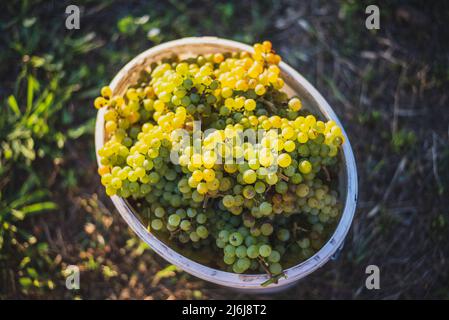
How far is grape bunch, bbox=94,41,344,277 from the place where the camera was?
1271mm

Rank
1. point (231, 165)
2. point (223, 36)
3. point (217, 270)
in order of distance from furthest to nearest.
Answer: point (223, 36)
point (217, 270)
point (231, 165)

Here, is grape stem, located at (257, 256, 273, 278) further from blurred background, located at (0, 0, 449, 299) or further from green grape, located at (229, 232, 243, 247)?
blurred background, located at (0, 0, 449, 299)

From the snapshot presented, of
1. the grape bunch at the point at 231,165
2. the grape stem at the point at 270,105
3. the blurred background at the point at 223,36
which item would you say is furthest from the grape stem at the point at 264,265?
the blurred background at the point at 223,36

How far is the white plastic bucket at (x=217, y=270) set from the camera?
4.48ft

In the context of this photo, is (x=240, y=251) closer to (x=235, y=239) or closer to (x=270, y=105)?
(x=235, y=239)

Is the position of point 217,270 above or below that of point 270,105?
below

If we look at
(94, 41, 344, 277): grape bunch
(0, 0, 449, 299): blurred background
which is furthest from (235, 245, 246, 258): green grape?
(0, 0, 449, 299): blurred background

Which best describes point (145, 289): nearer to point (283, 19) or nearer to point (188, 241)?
point (188, 241)

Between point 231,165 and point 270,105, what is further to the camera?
point 270,105

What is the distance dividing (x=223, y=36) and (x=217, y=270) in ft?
4.14

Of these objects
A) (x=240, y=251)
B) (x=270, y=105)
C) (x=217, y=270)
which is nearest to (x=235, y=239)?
(x=240, y=251)

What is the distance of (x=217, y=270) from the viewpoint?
138 centimetres

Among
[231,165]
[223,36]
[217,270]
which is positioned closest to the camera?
[231,165]

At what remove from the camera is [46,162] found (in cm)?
205
